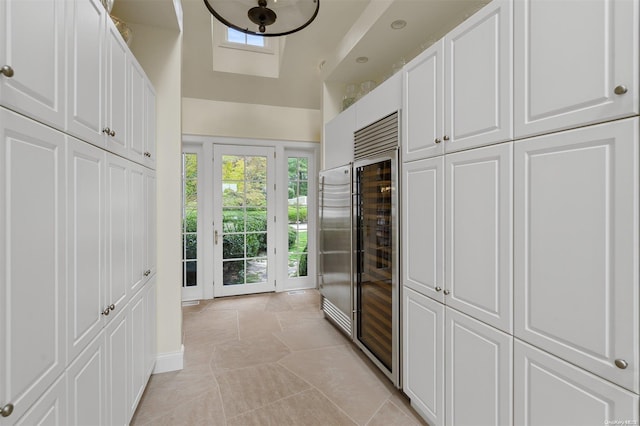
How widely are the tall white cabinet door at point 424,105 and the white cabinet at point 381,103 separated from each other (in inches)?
4.9

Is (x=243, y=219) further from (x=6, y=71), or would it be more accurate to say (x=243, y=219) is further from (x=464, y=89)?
(x=6, y=71)

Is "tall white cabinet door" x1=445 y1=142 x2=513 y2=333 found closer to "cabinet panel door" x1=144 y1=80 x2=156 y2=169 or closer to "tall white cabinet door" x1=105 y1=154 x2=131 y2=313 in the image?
"tall white cabinet door" x1=105 y1=154 x2=131 y2=313

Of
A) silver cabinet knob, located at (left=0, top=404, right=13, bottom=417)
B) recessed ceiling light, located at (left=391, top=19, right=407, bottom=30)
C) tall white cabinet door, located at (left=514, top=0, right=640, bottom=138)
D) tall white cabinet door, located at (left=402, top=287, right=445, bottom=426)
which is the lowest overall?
tall white cabinet door, located at (left=402, top=287, right=445, bottom=426)

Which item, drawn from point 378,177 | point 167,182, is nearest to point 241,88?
point 167,182

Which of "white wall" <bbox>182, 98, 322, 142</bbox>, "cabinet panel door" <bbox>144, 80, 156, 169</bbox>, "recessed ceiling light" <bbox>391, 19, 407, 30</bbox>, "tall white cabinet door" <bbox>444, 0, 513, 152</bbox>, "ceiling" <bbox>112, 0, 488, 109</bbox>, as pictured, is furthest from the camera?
"white wall" <bbox>182, 98, 322, 142</bbox>

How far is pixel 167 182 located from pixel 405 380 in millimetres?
2253

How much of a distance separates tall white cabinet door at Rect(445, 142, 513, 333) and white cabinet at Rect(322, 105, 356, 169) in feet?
4.50

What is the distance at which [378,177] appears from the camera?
234 centimetres

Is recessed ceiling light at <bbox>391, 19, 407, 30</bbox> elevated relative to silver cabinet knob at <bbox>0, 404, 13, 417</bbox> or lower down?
elevated

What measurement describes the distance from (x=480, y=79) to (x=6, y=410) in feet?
6.54

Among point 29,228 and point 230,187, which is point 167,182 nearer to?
point 29,228

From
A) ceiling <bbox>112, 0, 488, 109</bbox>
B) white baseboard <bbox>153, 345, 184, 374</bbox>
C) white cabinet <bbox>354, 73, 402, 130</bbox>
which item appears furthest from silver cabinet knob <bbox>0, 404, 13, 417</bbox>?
ceiling <bbox>112, 0, 488, 109</bbox>

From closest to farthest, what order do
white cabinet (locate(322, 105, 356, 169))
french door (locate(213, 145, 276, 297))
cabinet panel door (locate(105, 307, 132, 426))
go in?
cabinet panel door (locate(105, 307, 132, 426)) < white cabinet (locate(322, 105, 356, 169)) < french door (locate(213, 145, 276, 297))

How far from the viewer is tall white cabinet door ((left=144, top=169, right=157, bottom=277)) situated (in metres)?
2.05
